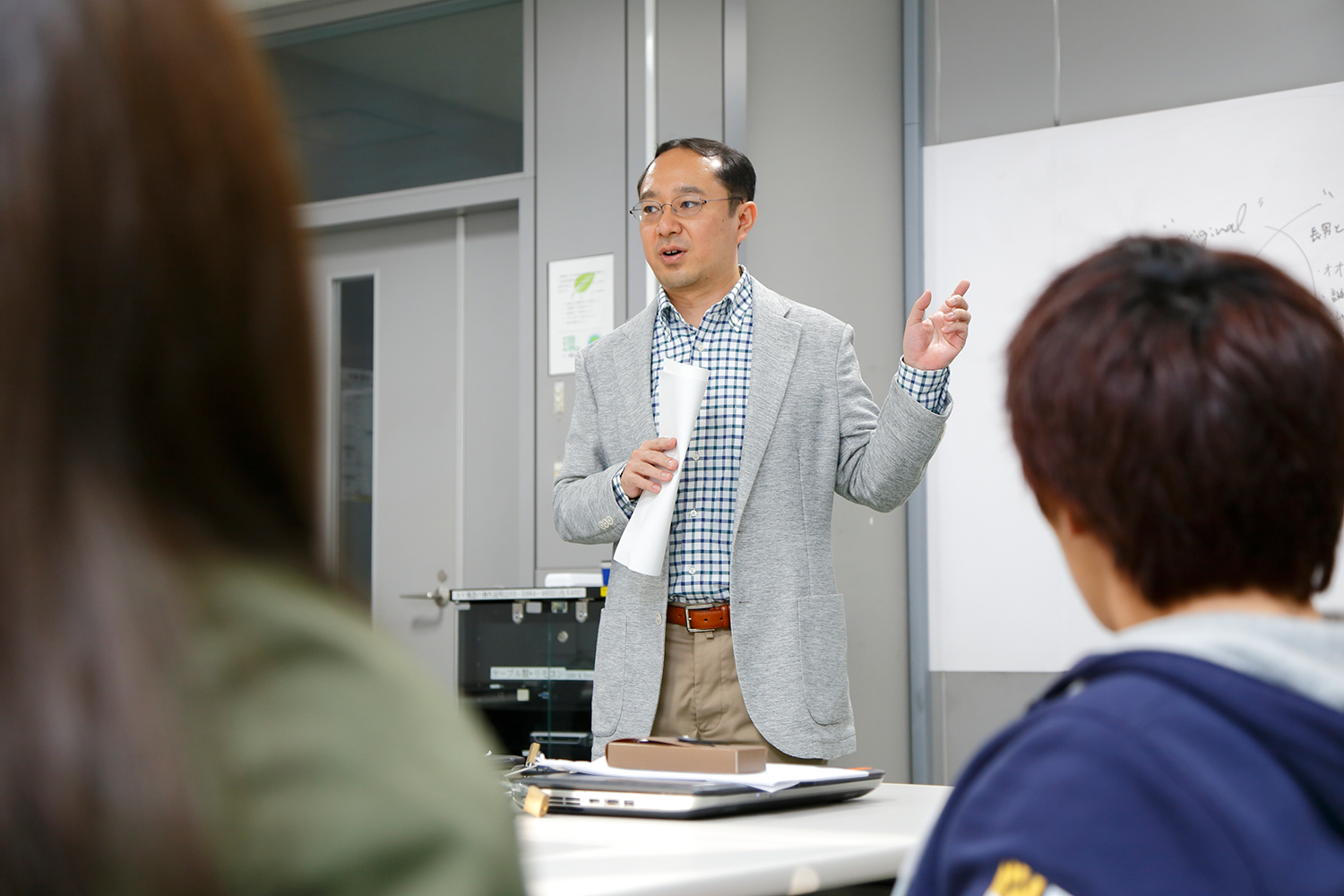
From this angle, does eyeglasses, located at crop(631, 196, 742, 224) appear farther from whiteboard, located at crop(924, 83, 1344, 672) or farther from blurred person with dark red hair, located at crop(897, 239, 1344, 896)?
blurred person with dark red hair, located at crop(897, 239, 1344, 896)

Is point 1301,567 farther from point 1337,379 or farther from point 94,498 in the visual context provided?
point 94,498

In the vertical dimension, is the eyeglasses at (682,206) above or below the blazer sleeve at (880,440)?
above

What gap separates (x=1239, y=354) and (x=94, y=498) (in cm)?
64

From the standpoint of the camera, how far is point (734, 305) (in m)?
2.51

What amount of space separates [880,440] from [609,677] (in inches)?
25.9

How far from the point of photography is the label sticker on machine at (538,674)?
3.16 metres

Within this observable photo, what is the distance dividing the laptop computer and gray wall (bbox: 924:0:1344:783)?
2101mm

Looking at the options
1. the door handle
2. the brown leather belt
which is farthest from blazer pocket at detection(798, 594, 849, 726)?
the door handle

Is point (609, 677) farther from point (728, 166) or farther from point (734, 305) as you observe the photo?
point (728, 166)

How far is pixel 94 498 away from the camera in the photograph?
35cm

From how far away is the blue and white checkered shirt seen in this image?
231 centimetres

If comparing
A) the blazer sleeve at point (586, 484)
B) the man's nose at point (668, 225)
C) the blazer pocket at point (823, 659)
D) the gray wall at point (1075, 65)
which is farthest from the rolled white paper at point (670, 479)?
the gray wall at point (1075, 65)

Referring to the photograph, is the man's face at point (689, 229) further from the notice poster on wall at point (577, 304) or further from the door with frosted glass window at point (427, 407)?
the door with frosted glass window at point (427, 407)

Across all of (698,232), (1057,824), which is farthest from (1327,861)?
(698,232)
